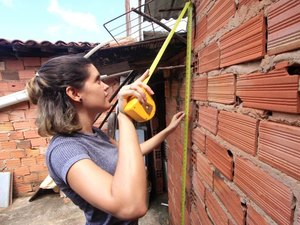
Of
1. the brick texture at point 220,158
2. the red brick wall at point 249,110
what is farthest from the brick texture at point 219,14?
the brick texture at point 220,158

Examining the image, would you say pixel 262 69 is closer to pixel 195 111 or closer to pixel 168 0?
pixel 195 111

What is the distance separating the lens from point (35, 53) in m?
4.07

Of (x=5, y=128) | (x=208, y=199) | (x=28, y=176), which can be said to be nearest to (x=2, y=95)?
(x=5, y=128)

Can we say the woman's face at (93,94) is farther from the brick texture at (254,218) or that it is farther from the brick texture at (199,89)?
the brick texture at (254,218)

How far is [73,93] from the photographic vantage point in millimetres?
1187

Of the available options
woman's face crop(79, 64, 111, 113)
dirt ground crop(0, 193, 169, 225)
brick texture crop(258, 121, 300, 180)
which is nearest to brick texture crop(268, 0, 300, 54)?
brick texture crop(258, 121, 300, 180)

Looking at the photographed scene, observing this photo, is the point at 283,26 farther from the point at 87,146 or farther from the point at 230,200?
the point at 87,146

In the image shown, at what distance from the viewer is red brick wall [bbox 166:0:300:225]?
0.58m

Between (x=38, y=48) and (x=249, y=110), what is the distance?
404cm

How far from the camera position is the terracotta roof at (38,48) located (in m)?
3.68

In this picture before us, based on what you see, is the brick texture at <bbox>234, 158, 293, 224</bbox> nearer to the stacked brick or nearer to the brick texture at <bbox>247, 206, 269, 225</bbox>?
the brick texture at <bbox>247, 206, 269, 225</bbox>

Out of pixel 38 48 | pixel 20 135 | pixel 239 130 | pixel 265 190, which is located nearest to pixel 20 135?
pixel 20 135

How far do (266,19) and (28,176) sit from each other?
4.94 m

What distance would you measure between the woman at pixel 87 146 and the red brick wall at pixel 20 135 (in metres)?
3.19
